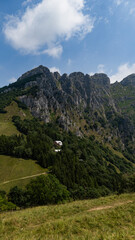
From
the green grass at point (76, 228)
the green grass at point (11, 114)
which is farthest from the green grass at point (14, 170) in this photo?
the green grass at point (11, 114)

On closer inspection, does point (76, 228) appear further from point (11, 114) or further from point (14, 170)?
point (11, 114)

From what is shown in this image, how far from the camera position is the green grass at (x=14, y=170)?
2222 inches

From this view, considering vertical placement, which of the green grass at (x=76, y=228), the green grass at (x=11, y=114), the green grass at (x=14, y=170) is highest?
the green grass at (x=11, y=114)

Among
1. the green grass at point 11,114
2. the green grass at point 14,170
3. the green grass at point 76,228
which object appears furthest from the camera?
the green grass at point 11,114

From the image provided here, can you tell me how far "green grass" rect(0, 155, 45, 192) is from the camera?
56.4m

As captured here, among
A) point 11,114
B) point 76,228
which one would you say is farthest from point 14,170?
point 11,114

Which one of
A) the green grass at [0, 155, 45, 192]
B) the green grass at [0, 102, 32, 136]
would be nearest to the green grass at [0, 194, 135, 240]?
the green grass at [0, 155, 45, 192]

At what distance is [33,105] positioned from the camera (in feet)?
656

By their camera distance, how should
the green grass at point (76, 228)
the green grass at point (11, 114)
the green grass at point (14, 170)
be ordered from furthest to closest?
1. the green grass at point (11, 114)
2. the green grass at point (14, 170)
3. the green grass at point (76, 228)

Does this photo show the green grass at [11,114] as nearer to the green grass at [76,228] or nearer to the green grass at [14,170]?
the green grass at [14,170]

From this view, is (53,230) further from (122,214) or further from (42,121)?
(42,121)

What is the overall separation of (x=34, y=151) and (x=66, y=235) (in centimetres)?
8767

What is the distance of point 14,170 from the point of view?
217ft

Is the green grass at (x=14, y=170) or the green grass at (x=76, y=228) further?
the green grass at (x=14, y=170)
